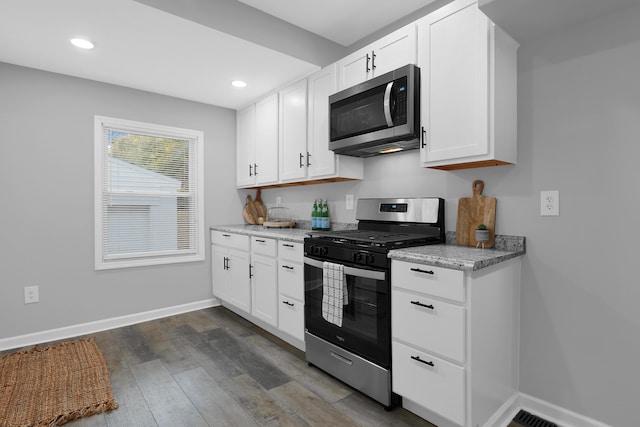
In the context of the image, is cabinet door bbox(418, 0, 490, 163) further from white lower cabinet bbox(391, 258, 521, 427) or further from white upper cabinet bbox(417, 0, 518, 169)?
white lower cabinet bbox(391, 258, 521, 427)

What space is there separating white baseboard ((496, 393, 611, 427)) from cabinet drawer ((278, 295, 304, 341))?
137cm

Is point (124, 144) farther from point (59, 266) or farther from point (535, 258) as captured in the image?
point (535, 258)

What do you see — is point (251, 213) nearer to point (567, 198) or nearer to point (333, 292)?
point (333, 292)

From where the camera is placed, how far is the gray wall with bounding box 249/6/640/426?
63.6 inches

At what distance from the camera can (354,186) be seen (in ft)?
9.84

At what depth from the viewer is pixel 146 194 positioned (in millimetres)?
3543

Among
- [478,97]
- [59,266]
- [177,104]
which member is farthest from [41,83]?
[478,97]

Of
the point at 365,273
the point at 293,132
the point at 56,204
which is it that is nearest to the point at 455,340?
the point at 365,273

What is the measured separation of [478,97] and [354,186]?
136cm

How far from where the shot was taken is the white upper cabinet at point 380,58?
2.16 metres

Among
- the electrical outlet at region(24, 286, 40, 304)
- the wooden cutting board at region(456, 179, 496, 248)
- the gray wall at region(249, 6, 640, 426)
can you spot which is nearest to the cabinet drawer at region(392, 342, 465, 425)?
the gray wall at region(249, 6, 640, 426)

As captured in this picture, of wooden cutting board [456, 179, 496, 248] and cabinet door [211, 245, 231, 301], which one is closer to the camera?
wooden cutting board [456, 179, 496, 248]

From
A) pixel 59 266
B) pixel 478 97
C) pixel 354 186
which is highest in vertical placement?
pixel 478 97

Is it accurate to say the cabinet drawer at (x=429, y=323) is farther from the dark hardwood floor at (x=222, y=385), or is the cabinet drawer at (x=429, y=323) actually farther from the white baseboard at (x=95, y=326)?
the white baseboard at (x=95, y=326)
